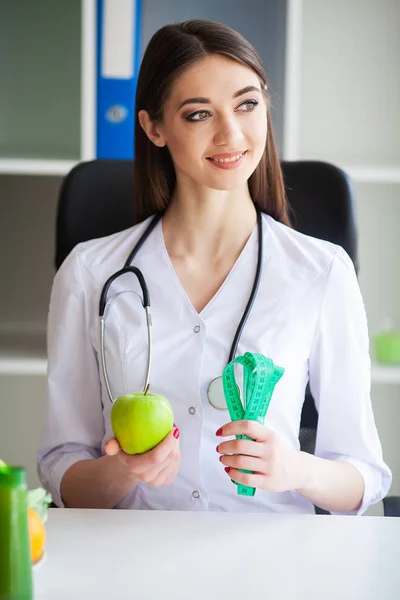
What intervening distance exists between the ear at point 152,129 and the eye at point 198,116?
0.31ft

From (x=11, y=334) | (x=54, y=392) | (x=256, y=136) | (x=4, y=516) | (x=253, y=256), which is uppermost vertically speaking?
(x=256, y=136)

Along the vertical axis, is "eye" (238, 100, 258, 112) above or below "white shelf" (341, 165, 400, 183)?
above

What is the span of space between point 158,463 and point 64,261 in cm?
54

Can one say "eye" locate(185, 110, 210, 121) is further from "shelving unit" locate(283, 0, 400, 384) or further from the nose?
"shelving unit" locate(283, 0, 400, 384)

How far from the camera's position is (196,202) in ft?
4.72

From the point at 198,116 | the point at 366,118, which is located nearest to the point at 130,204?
the point at 198,116

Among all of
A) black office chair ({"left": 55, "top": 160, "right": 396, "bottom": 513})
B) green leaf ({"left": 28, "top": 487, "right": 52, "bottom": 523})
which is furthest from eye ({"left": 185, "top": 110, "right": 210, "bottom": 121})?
green leaf ({"left": 28, "top": 487, "right": 52, "bottom": 523})

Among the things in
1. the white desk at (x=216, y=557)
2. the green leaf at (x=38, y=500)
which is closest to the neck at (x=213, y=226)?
the white desk at (x=216, y=557)

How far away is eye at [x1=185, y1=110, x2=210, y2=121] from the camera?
1.32 m

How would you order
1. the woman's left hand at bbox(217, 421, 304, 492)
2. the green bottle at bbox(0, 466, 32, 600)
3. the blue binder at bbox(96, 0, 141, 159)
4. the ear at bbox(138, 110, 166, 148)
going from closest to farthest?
1. the green bottle at bbox(0, 466, 32, 600)
2. the woman's left hand at bbox(217, 421, 304, 492)
3. the ear at bbox(138, 110, 166, 148)
4. the blue binder at bbox(96, 0, 141, 159)

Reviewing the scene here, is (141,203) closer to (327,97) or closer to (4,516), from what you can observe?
(4,516)

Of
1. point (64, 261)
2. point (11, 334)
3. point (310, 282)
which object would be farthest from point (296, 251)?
point (11, 334)

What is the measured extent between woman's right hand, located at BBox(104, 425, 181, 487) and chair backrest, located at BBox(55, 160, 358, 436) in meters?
0.45

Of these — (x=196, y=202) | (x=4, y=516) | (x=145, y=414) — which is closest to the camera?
(x=4, y=516)
